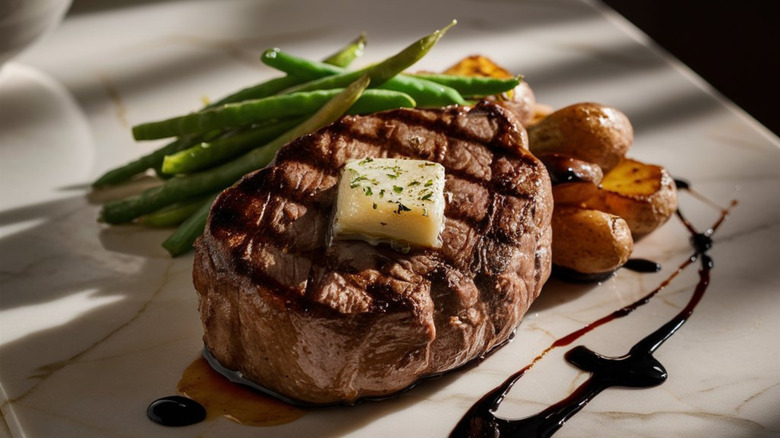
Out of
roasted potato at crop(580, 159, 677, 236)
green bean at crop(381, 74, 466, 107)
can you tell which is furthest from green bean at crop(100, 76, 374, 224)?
roasted potato at crop(580, 159, 677, 236)

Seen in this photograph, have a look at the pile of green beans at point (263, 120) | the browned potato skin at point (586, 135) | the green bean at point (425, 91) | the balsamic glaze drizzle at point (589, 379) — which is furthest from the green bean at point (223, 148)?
the balsamic glaze drizzle at point (589, 379)

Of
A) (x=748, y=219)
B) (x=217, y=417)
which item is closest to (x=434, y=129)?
(x=217, y=417)

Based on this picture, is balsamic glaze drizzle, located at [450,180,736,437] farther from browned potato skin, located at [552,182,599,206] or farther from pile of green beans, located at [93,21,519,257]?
pile of green beans, located at [93,21,519,257]

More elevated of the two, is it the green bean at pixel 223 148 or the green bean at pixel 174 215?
the green bean at pixel 223 148

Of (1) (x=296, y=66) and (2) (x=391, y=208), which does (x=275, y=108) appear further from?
(2) (x=391, y=208)

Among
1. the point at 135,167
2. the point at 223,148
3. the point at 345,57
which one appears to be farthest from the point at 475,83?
the point at 135,167

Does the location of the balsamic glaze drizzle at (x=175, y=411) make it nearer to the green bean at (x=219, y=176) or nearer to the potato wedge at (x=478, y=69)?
the green bean at (x=219, y=176)
